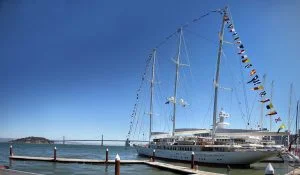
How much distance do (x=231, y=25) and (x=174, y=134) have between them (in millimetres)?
26187

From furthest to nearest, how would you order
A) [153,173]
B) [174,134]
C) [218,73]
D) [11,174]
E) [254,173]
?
[174,134]
[218,73]
[254,173]
[153,173]
[11,174]

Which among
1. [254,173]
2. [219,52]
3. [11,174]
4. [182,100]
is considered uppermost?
[219,52]

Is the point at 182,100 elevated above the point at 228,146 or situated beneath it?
elevated above

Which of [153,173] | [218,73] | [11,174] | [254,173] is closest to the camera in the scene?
[11,174]

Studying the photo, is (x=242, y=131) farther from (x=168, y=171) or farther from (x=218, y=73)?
(x=168, y=171)

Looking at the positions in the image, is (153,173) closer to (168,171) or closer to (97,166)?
(168,171)

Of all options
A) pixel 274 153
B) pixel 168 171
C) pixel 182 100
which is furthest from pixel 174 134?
pixel 168 171

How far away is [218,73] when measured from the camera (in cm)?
6197

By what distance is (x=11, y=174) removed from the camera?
20766 millimetres

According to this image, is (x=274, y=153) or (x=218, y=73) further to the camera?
(x=218, y=73)

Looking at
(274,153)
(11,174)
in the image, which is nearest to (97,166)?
(274,153)

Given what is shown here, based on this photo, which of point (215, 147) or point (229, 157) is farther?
point (215, 147)

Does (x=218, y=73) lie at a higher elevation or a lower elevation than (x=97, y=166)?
higher

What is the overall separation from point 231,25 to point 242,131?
16589 mm
